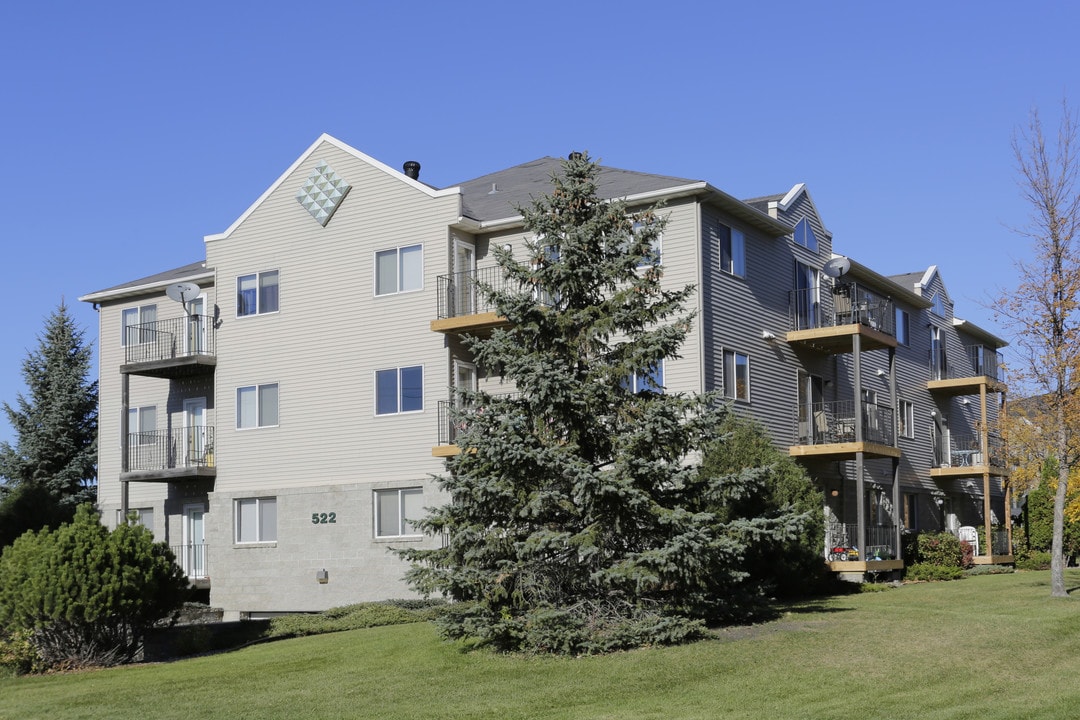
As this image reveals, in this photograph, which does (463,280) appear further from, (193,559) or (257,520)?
(193,559)

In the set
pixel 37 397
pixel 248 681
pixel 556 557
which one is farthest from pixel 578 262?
pixel 37 397

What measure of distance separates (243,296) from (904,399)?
20647mm

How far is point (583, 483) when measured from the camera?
1681 centimetres

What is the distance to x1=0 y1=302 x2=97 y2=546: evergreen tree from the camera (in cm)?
4250

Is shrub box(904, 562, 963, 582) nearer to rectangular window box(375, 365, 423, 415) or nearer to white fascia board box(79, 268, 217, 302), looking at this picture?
rectangular window box(375, 365, 423, 415)

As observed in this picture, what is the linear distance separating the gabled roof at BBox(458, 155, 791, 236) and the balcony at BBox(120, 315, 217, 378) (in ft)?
26.4

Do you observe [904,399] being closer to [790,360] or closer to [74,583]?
[790,360]

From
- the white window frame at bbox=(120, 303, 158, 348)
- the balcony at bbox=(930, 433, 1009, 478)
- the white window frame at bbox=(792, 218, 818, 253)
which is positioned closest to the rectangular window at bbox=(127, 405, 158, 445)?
the white window frame at bbox=(120, 303, 158, 348)

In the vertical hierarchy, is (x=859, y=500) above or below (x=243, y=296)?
below

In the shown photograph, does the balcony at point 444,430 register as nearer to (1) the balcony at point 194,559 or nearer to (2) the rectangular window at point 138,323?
(1) the balcony at point 194,559

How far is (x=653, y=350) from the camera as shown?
17.9 m

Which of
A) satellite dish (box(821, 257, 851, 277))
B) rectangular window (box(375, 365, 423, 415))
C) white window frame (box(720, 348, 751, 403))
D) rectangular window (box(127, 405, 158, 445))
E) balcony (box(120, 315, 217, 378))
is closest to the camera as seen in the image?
white window frame (box(720, 348, 751, 403))

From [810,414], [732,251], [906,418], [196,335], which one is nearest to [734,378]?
[732,251]

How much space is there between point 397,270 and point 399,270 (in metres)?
0.05
